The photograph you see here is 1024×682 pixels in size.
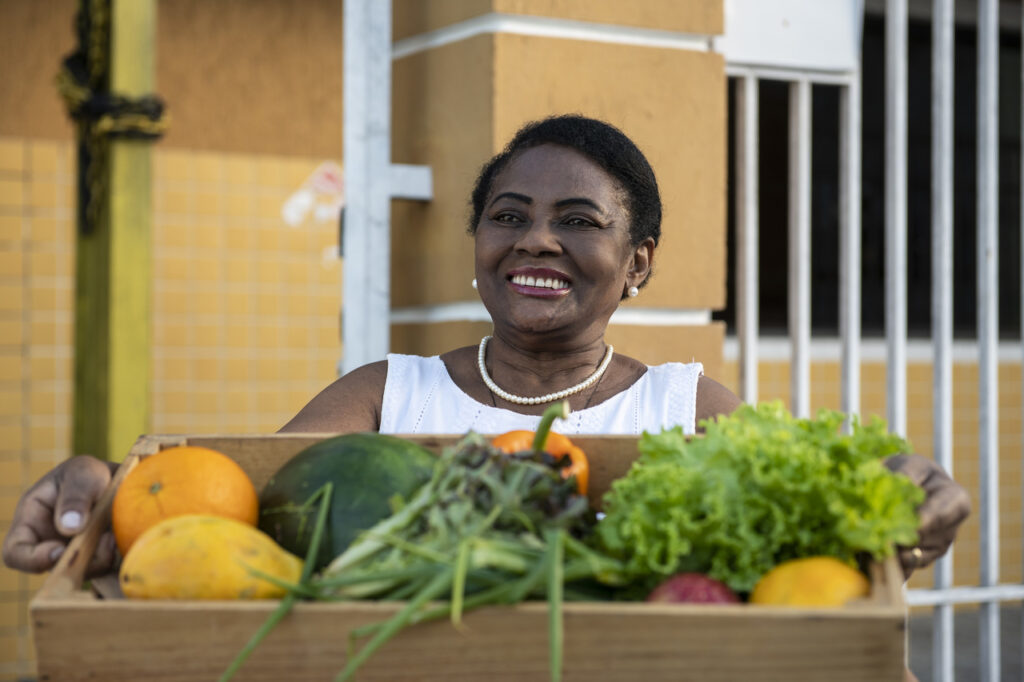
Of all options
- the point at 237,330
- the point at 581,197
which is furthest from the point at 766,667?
the point at 237,330

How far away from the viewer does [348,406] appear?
2258 mm

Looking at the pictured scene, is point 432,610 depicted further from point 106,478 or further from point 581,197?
point 581,197

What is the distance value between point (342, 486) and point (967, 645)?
5.22 metres

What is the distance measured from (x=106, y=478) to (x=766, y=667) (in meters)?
0.84

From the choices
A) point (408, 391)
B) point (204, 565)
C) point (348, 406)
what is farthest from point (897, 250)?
point (204, 565)

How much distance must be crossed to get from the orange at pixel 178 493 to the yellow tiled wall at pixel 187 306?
13.7 ft

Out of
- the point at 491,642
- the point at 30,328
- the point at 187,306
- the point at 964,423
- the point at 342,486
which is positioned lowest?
the point at 964,423

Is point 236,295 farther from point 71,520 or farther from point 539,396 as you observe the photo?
point 71,520

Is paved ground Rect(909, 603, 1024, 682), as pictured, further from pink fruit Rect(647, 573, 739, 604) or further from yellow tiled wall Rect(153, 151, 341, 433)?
pink fruit Rect(647, 573, 739, 604)

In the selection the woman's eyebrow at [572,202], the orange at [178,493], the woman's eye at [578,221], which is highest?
the woman's eyebrow at [572,202]

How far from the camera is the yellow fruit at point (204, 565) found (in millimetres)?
1084

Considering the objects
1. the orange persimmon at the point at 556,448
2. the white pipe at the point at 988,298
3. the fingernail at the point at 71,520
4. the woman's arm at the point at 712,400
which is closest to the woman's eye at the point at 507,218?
the woman's arm at the point at 712,400

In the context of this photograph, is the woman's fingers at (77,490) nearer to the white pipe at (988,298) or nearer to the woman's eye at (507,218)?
the woman's eye at (507,218)

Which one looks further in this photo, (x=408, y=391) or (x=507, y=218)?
(x=408, y=391)
